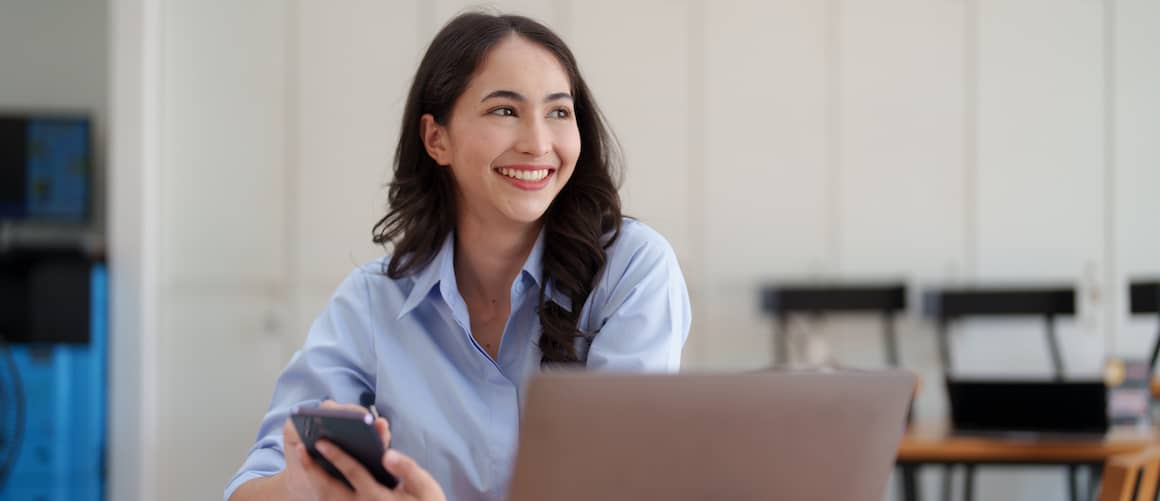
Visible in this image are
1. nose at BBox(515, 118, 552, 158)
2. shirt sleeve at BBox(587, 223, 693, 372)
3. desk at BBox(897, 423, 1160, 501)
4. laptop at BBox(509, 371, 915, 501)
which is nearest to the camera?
laptop at BBox(509, 371, 915, 501)

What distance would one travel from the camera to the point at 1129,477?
1.68m

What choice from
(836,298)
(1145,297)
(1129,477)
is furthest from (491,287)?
(836,298)

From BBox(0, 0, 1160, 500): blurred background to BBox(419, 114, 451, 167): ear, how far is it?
3.40 meters

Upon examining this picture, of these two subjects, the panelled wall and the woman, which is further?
the panelled wall

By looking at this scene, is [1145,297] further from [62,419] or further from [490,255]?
[62,419]

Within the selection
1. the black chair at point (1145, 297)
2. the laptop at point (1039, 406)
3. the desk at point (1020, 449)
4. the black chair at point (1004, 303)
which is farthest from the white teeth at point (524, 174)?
the black chair at point (1004, 303)

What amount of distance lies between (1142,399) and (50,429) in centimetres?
417

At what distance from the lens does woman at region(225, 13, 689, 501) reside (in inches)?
58.5

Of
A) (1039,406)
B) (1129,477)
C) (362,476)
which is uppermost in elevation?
(362,476)

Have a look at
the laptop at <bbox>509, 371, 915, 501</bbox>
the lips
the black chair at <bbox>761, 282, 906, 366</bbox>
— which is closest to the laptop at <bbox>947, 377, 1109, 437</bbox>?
the black chair at <bbox>761, 282, 906, 366</bbox>

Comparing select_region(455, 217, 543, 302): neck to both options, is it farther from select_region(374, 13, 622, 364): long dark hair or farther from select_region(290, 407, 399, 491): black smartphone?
select_region(290, 407, 399, 491): black smartphone

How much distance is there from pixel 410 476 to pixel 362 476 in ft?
0.19

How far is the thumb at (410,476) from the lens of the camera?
1.06 m

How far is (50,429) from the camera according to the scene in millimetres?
4676
